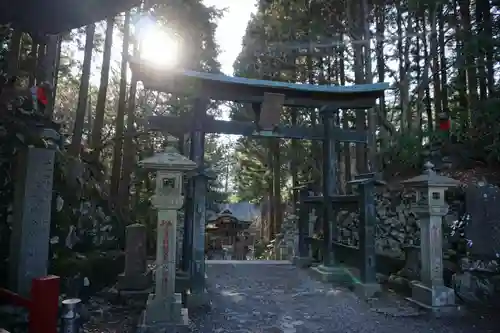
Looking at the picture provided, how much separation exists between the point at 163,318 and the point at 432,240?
5.14m

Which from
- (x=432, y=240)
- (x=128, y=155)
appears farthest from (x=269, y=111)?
(x=128, y=155)

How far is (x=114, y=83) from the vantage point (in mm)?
20984

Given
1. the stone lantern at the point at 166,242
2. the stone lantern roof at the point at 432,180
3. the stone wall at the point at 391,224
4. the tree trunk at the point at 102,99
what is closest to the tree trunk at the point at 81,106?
the tree trunk at the point at 102,99

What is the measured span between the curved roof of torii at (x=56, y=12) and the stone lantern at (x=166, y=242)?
7.52 ft

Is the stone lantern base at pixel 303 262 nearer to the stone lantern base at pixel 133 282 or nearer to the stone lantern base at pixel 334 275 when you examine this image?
the stone lantern base at pixel 334 275

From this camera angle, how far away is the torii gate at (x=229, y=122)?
798cm

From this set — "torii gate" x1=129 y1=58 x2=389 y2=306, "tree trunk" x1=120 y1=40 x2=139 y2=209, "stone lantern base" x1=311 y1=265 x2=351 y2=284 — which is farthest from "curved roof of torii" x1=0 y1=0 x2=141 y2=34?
"tree trunk" x1=120 y1=40 x2=139 y2=209

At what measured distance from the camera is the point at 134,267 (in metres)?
8.49

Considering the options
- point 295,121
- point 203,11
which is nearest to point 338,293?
point 295,121

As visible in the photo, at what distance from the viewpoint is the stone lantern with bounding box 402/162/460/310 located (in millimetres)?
7234

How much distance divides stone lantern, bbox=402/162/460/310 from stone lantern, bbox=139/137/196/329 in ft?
15.2

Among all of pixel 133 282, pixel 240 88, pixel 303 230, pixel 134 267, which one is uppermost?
pixel 240 88

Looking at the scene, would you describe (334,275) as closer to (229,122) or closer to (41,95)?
(229,122)

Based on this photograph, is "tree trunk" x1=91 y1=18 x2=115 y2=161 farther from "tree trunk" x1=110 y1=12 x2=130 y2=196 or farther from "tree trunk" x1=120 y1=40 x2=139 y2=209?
"tree trunk" x1=120 y1=40 x2=139 y2=209
